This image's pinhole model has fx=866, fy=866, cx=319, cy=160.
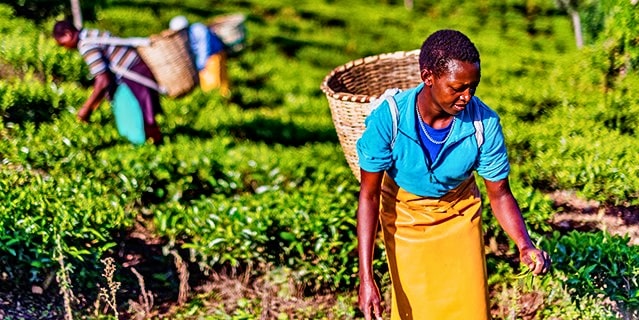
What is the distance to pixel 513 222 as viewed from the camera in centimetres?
329

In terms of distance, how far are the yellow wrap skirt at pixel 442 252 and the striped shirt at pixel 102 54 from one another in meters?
3.26

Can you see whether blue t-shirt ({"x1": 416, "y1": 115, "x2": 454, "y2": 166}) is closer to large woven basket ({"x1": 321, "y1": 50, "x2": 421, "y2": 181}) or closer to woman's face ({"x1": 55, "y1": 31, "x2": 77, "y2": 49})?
large woven basket ({"x1": 321, "y1": 50, "x2": 421, "y2": 181})

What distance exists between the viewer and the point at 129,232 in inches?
210

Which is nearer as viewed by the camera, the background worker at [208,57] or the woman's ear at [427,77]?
the woman's ear at [427,77]

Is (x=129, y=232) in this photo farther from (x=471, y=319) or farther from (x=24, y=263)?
(x=471, y=319)

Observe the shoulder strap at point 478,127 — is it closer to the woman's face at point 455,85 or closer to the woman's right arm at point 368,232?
the woman's face at point 455,85

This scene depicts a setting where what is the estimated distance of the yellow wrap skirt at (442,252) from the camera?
11.0 ft

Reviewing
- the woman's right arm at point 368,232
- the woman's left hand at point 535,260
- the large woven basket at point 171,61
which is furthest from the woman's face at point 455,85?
the large woven basket at point 171,61

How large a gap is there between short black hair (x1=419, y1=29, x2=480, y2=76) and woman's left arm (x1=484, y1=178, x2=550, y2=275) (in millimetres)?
527

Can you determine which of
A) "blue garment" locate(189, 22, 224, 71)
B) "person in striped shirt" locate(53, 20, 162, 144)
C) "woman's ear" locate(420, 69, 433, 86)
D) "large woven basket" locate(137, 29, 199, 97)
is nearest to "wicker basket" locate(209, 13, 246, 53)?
"blue garment" locate(189, 22, 224, 71)

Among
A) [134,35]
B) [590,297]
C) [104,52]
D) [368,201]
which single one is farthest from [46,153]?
[134,35]

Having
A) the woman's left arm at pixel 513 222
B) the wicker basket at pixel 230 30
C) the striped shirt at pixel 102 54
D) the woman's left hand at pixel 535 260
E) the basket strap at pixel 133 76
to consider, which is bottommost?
the woman's left hand at pixel 535 260

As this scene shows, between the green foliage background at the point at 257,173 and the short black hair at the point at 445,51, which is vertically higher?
the short black hair at the point at 445,51

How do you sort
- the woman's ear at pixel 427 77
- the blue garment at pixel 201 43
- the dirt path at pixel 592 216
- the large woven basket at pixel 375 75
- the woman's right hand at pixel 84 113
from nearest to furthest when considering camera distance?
the woman's ear at pixel 427 77
the large woven basket at pixel 375 75
the dirt path at pixel 592 216
the woman's right hand at pixel 84 113
the blue garment at pixel 201 43
